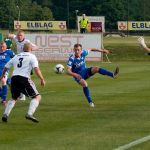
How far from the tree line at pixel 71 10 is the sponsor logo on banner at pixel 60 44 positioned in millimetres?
44910

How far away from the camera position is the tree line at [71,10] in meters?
100

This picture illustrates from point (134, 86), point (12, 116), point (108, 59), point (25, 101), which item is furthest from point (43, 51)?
point (12, 116)

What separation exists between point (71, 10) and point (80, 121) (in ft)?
370

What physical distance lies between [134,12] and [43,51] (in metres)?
87.6

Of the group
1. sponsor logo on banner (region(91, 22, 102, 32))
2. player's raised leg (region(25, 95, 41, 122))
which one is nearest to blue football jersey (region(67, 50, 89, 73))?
player's raised leg (region(25, 95, 41, 122))

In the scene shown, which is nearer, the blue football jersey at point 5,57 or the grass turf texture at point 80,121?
the grass turf texture at point 80,121

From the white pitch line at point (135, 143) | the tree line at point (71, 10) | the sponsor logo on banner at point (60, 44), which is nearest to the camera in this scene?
the white pitch line at point (135, 143)

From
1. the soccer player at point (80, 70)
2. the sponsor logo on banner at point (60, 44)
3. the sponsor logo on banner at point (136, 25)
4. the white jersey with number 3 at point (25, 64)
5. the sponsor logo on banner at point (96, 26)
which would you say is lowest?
the sponsor logo on banner at point (136, 25)

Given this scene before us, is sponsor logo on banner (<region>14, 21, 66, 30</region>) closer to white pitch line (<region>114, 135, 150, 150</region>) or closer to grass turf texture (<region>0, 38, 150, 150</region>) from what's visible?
grass turf texture (<region>0, 38, 150, 150</region>)

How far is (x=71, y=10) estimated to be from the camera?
129125 millimetres

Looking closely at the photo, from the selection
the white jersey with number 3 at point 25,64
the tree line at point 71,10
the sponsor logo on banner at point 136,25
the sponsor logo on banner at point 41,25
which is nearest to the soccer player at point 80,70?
the white jersey with number 3 at point 25,64

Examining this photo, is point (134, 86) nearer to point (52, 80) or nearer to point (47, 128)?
point (52, 80)

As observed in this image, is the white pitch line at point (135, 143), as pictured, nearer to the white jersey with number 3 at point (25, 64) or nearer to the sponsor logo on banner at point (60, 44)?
the white jersey with number 3 at point (25, 64)

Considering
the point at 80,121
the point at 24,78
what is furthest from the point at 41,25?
the point at 24,78
